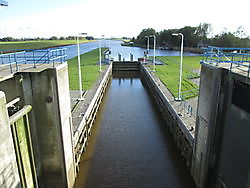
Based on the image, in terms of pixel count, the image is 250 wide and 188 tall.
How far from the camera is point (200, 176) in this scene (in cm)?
891

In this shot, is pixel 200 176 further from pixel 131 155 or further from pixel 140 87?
pixel 140 87

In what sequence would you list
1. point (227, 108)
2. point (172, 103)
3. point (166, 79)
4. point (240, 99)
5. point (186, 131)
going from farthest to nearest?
point (166, 79) → point (172, 103) → point (186, 131) → point (227, 108) → point (240, 99)

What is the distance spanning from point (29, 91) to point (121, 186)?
602 centimetres

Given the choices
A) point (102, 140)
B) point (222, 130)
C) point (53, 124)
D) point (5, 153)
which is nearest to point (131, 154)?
point (102, 140)

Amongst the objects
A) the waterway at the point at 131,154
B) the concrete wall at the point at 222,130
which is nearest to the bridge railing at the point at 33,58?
the waterway at the point at 131,154

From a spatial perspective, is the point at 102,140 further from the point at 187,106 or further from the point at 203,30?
the point at 203,30

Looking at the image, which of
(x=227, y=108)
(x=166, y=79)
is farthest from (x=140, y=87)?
(x=227, y=108)

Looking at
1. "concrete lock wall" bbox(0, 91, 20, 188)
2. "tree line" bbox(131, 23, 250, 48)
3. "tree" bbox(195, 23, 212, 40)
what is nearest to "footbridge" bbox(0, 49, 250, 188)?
"concrete lock wall" bbox(0, 91, 20, 188)

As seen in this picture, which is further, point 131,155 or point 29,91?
point 131,155

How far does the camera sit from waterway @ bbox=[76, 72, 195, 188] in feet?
33.9

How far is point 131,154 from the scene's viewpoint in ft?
40.9

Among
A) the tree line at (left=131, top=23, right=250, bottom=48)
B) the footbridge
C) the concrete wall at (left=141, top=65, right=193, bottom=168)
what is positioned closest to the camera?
the footbridge

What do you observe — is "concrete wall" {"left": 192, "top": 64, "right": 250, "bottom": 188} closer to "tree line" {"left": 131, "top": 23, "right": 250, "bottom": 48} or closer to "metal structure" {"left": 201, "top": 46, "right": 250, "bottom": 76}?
"metal structure" {"left": 201, "top": 46, "right": 250, "bottom": 76}

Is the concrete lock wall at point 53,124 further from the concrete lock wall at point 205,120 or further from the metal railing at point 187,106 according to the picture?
the metal railing at point 187,106
